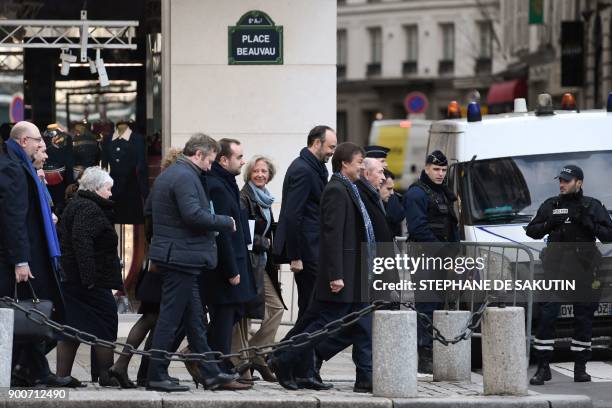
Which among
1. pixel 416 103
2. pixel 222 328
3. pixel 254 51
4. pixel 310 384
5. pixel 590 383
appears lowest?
pixel 590 383

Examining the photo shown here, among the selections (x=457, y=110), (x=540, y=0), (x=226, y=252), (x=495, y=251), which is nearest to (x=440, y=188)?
(x=495, y=251)

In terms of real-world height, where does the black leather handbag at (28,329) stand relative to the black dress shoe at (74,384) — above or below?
above

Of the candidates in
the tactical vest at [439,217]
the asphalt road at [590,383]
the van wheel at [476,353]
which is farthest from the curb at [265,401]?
the van wheel at [476,353]

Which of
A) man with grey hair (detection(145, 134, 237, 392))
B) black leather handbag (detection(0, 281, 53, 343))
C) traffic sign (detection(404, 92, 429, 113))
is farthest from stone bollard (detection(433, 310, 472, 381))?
traffic sign (detection(404, 92, 429, 113))

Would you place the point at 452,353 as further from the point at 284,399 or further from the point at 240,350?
the point at 284,399

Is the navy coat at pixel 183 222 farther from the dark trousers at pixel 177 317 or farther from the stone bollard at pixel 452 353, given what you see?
the stone bollard at pixel 452 353

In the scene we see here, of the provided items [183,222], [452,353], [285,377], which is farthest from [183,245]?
[452,353]

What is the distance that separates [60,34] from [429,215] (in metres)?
4.87

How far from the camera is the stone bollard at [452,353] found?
1247 centimetres

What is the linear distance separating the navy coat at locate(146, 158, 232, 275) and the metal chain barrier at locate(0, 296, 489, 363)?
0.61m

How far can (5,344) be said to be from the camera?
1037cm

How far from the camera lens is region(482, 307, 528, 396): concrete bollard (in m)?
11.3

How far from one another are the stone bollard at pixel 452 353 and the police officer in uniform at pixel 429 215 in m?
0.84

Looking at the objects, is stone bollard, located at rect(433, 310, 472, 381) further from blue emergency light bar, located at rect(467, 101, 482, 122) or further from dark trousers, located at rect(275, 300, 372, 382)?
blue emergency light bar, located at rect(467, 101, 482, 122)
